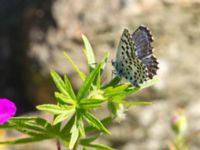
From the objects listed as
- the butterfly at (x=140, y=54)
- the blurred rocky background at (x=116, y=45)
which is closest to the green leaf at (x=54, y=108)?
the butterfly at (x=140, y=54)

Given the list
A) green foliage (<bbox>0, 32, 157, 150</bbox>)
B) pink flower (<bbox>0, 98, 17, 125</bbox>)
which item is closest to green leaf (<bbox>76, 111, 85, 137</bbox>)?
green foliage (<bbox>0, 32, 157, 150</bbox>)

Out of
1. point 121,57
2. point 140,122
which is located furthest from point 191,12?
point 121,57

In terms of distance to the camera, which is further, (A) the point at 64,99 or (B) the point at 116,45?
(B) the point at 116,45

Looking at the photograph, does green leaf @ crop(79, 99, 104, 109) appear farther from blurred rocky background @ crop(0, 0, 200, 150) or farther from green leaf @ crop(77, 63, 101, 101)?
blurred rocky background @ crop(0, 0, 200, 150)

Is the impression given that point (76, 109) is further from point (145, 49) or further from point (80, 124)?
point (145, 49)

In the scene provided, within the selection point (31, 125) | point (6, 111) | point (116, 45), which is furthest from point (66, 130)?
point (116, 45)
